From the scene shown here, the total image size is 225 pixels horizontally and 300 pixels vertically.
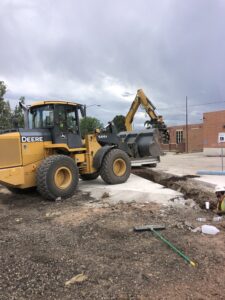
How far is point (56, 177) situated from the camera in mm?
10180

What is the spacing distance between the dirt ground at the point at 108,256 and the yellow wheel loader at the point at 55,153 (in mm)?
1546

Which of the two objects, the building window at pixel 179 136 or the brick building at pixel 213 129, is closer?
the brick building at pixel 213 129

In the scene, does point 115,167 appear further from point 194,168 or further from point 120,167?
point 194,168

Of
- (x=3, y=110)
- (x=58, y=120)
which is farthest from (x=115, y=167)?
(x=3, y=110)

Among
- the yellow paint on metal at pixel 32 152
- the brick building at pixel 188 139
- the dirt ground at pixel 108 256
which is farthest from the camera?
the brick building at pixel 188 139

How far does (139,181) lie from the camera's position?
13.1 metres

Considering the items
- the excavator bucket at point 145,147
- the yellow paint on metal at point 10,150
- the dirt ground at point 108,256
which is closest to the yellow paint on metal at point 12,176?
the yellow paint on metal at point 10,150

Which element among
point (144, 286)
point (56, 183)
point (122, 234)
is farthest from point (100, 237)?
point (56, 183)

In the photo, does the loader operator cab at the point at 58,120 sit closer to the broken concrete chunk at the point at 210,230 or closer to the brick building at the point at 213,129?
the broken concrete chunk at the point at 210,230

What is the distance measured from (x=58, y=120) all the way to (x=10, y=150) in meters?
1.96

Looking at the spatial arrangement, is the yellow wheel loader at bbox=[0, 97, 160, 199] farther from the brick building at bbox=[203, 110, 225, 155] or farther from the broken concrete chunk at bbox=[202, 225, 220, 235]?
the brick building at bbox=[203, 110, 225, 155]

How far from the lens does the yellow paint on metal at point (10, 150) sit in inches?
378

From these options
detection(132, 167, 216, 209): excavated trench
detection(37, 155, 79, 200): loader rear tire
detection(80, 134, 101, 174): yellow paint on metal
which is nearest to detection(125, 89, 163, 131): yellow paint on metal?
detection(132, 167, 216, 209): excavated trench

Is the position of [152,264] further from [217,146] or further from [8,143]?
[217,146]
